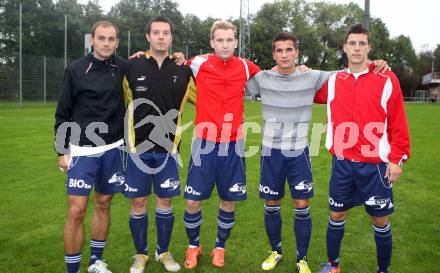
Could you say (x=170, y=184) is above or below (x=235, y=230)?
above

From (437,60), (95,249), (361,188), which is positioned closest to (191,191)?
(95,249)

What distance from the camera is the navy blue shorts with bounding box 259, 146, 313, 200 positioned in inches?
167

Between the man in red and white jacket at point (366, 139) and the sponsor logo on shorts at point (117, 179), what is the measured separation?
6.44 ft

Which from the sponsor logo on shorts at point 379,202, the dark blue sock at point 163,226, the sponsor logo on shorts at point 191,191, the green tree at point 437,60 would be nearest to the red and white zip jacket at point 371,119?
the sponsor logo on shorts at point 379,202

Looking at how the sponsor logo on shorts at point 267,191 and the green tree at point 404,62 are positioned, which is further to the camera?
the green tree at point 404,62

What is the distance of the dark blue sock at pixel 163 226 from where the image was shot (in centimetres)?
434

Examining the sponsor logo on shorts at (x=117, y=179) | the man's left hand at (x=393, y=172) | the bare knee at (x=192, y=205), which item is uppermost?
the man's left hand at (x=393, y=172)

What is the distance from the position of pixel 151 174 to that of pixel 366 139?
6.67ft

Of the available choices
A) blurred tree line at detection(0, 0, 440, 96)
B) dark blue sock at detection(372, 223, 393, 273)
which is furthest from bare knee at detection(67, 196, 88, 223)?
blurred tree line at detection(0, 0, 440, 96)

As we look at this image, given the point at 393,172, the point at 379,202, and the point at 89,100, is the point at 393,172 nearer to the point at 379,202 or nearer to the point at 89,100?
the point at 379,202

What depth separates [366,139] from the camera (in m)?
3.85

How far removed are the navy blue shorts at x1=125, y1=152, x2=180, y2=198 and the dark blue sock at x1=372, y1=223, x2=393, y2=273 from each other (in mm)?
1930

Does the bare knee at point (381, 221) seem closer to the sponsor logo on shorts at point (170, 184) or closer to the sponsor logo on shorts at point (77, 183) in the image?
the sponsor logo on shorts at point (170, 184)

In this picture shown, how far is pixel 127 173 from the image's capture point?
13.8ft
